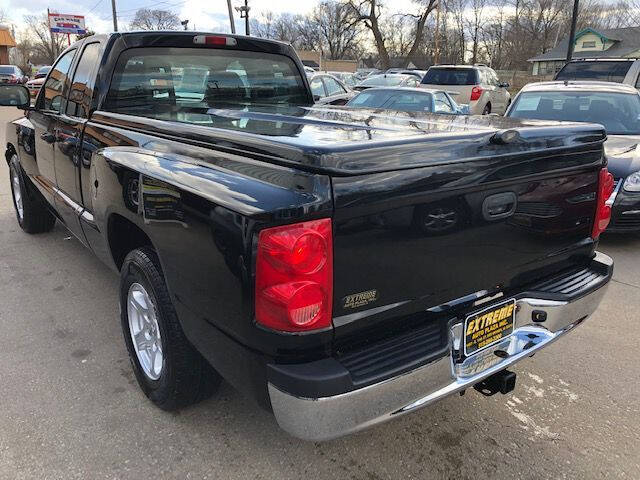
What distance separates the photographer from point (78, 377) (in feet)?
10.1

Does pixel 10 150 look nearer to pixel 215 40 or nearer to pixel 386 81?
pixel 215 40

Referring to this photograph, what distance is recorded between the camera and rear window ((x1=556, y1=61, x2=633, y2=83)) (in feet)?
38.7

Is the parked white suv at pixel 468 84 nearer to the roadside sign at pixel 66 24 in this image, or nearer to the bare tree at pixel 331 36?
the roadside sign at pixel 66 24

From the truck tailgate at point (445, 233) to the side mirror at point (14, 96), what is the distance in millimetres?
4002

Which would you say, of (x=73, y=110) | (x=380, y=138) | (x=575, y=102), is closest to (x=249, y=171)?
(x=380, y=138)

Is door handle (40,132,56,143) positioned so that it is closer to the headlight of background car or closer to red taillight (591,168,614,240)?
red taillight (591,168,614,240)

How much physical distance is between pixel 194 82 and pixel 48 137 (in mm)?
1302

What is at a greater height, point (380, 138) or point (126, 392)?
point (380, 138)

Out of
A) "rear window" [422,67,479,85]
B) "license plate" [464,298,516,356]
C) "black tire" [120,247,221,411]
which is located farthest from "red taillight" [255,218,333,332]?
"rear window" [422,67,479,85]

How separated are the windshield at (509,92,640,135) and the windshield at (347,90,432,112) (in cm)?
220

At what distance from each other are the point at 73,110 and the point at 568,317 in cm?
342

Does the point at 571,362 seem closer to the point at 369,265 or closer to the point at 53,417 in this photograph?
the point at 369,265

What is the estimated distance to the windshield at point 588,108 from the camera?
687 centimetres

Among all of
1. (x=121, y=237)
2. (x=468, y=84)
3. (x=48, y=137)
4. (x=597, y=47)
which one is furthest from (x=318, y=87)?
(x=597, y=47)
